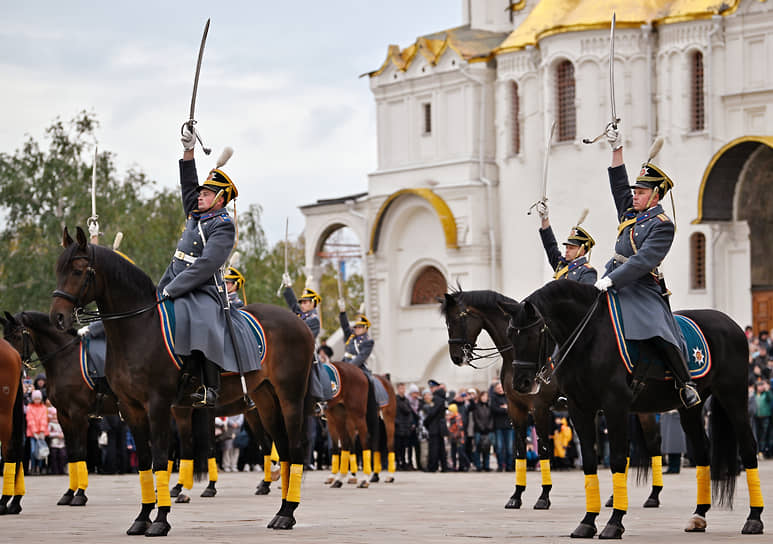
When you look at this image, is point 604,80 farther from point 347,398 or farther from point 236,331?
point 236,331

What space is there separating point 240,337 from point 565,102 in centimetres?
3184

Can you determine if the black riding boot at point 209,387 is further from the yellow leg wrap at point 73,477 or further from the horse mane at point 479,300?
the yellow leg wrap at point 73,477

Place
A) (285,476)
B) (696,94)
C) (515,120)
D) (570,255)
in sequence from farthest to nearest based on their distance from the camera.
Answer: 1. (515,120)
2. (696,94)
3. (570,255)
4. (285,476)

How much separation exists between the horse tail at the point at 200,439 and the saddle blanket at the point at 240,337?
3.91 m

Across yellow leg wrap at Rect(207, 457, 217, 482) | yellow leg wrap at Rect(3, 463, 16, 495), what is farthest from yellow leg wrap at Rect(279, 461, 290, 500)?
yellow leg wrap at Rect(207, 457, 217, 482)

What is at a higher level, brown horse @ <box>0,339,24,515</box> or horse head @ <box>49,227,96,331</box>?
horse head @ <box>49,227,96,331</box>

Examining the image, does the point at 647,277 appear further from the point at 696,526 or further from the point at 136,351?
the point at 136,351

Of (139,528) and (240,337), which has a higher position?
(240,337)

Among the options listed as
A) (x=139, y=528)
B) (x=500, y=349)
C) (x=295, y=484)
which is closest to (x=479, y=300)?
(x=500, y=349)

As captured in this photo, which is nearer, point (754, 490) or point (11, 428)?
point (754, 490)

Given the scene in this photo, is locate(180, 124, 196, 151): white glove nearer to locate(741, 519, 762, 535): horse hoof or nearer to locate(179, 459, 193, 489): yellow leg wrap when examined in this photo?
locate(179, 459, 193, 489): yellow leg wrap

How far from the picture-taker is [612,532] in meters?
11.2

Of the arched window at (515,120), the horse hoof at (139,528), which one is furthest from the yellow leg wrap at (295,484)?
the arched window at (515,120)

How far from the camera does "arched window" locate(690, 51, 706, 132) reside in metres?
40.2
